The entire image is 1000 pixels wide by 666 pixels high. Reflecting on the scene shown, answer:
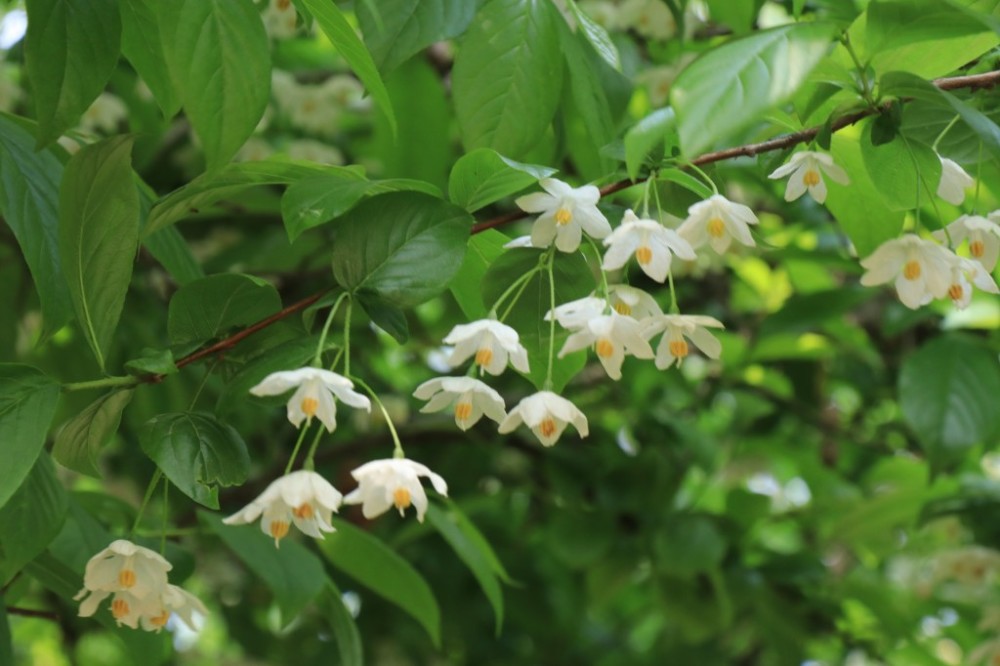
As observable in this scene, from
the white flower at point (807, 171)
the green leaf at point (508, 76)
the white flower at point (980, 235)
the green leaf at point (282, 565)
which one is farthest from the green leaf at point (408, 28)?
the green leaf at point (282, 565)

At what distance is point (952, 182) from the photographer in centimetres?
84

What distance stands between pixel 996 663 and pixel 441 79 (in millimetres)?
1215

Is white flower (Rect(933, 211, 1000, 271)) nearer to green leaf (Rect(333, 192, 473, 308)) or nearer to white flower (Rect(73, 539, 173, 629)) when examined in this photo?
A: green leaf (Rect(333, 192, 473, 308))

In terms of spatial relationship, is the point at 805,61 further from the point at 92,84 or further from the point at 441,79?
the point at 441,79

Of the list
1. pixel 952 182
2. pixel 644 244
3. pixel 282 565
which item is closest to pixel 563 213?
pixel 644 244

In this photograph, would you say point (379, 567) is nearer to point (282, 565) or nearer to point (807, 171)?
point (282, 565)

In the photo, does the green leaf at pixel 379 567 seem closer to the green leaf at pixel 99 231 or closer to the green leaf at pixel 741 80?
the green leaf at pixel 99 231

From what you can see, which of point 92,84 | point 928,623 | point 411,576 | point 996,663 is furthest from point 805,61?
point 928,623

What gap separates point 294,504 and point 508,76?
0.43 meters

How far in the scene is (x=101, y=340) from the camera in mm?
808

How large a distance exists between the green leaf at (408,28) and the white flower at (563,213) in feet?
0.77

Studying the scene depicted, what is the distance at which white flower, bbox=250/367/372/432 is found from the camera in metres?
0.69

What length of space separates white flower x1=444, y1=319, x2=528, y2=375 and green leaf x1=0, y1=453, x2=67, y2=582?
1.27 feet

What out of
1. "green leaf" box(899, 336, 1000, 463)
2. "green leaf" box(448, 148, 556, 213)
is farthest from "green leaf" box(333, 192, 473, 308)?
"green leaf" box(899, 336, 1000, 463)
